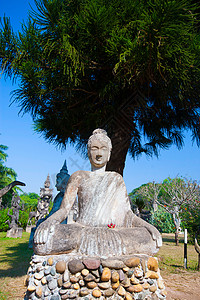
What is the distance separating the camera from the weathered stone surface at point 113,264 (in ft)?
6.80

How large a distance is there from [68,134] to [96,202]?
13.3 ft

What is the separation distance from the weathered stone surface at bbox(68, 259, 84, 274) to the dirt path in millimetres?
2874

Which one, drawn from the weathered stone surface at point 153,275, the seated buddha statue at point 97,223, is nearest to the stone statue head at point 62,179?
the seated buddha statue at point 97,223

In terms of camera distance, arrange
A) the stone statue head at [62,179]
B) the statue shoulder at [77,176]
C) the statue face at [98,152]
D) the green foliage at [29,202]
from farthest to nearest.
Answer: the green foliage at [29,202] → the stone statue head at [62,179] → the statue face at [98,152] → the statue shoulder at [77,176]

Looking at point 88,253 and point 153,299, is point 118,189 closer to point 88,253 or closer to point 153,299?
point 88,253

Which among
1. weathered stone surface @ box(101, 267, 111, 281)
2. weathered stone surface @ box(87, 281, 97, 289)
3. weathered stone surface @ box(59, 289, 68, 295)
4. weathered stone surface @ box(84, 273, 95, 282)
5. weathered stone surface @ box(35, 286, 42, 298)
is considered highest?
weathered stone surface @ box(101, 267, 111, 281)

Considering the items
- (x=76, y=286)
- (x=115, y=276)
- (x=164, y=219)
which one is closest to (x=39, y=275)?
(x=76, y=286)

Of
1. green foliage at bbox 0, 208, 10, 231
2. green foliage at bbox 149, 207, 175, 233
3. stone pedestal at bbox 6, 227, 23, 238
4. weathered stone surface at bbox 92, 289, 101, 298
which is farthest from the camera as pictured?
green foliage at bbox 149, 207, 175, 233

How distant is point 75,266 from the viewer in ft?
6.72

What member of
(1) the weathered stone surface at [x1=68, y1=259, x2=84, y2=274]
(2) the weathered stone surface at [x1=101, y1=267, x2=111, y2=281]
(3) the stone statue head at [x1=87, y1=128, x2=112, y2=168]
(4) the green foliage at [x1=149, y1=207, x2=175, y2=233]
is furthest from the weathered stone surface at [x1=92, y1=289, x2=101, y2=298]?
(4) the green foliage at [x1=149, y1=207, x2=175, y2=233]

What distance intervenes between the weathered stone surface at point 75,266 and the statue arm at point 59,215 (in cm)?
33

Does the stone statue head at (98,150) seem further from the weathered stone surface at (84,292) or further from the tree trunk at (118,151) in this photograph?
the tree trunk at (118,151)

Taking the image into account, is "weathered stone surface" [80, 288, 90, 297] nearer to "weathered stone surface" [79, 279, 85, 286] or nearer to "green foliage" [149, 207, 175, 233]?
"weathered stone surface" [79, 279, 85, 286]

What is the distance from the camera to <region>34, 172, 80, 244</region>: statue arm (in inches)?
86.5
